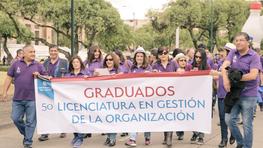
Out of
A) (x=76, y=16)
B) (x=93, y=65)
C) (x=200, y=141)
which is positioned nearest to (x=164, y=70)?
(x=200, y=141)

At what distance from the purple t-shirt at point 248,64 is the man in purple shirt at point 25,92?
324 centimetres

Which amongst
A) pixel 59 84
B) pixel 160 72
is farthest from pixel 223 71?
pixel 59 84

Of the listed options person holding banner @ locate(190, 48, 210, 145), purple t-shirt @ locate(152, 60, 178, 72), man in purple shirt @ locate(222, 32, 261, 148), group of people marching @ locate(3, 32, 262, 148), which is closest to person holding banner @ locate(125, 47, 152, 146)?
group of people marching @ locate(3, 32, 262, 148)

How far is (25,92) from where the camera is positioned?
8.69m

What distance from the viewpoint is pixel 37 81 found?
8.76 metres

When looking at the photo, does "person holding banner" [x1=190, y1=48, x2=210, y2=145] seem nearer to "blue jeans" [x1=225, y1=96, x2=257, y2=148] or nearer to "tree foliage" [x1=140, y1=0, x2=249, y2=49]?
"blue jeans" [x1=225, y1=96, x2=257, y2=148]

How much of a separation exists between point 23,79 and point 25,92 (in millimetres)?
214

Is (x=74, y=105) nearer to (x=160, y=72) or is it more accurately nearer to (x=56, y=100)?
(x=56, y=100)

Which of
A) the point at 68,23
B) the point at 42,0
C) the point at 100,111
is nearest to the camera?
the point at 100,111

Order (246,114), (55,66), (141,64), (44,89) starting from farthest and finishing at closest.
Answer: (55,66), (141,64), (44,89), (246,114)

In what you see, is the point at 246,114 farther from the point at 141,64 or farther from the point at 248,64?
the point at 141,64

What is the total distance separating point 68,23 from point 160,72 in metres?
21.5

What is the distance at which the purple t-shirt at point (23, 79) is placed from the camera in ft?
28.5

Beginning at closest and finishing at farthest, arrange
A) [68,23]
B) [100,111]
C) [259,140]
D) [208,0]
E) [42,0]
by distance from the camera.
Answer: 1. [100,111]
2. [259,140]
3. [42,0]
4. [68,23]
5. [208,0]
